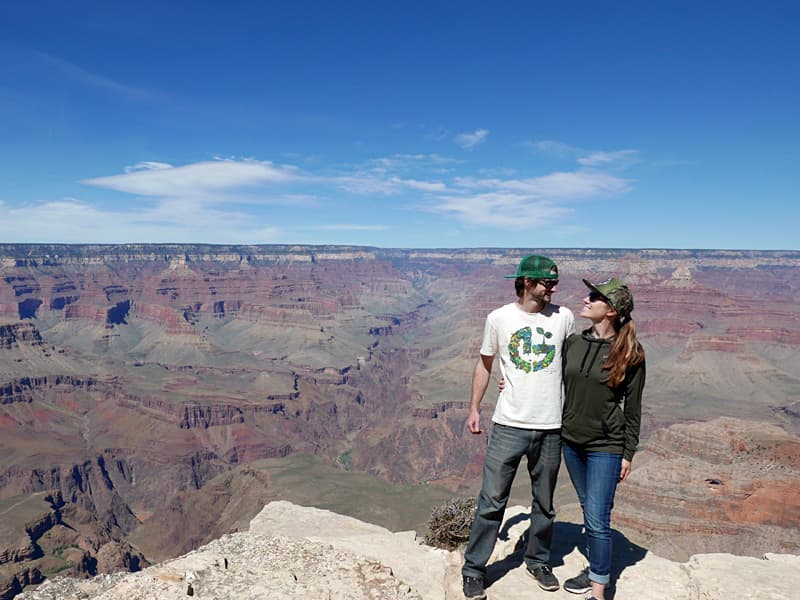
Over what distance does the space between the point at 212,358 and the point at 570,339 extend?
179239 mm

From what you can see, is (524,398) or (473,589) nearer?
(524,398)

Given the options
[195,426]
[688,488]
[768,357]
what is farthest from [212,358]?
[768,357]

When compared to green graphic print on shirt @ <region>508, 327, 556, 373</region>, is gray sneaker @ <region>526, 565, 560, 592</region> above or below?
below

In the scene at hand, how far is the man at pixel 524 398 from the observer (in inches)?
216

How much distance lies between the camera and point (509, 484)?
19.4 ft

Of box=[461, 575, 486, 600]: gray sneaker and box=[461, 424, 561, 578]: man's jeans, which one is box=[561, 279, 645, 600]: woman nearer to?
box=[461, 424, 561, 578]: man's jeans

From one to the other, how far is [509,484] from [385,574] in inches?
79.8

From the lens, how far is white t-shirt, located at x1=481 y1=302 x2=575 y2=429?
5.48 m

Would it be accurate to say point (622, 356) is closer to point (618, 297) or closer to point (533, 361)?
point (618, 297)

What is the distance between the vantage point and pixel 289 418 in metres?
123

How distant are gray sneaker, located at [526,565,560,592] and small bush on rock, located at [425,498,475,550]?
1555mm

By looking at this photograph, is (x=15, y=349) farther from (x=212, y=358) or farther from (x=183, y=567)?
(x=183, y=567)

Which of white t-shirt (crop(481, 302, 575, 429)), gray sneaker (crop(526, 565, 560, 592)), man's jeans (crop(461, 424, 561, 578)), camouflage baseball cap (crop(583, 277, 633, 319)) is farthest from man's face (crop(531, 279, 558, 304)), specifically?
gray sneaker (crop(526, 565, 560, 592))

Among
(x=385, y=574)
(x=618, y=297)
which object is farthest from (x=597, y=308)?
(x=385, y=574)
